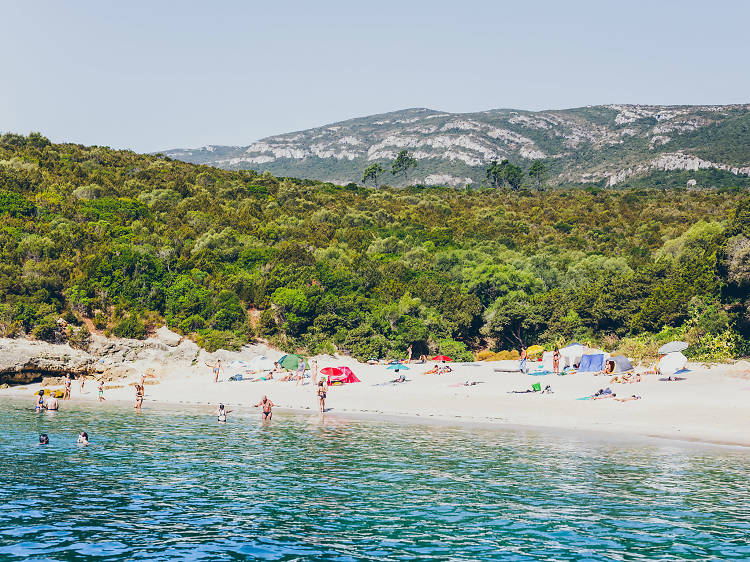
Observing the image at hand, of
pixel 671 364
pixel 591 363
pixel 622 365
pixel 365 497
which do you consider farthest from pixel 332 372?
pixel 365 497

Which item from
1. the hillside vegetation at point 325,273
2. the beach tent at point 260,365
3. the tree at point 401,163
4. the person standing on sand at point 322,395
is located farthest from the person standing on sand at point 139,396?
the tree at point 401,163

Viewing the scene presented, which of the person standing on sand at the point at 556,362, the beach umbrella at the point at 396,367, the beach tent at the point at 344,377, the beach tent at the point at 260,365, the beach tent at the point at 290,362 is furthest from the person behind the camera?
the beach umbrella at the point at 396,367

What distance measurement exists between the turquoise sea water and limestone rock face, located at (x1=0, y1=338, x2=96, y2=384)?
18994 millimetres

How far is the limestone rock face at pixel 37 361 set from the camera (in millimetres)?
43375

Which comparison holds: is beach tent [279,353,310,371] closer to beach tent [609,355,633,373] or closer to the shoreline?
the shoreline

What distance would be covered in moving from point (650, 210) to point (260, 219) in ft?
217

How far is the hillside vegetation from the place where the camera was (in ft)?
159

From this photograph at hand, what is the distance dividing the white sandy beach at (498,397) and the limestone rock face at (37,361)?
4.25ft

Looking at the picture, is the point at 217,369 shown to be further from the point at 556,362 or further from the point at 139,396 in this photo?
the point at 556,362

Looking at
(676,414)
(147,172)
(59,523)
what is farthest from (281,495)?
(147,172)

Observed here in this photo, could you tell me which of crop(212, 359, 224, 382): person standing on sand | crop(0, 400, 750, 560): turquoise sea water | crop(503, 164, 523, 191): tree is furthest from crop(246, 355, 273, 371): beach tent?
crop(503, 164, 523, 191): tree

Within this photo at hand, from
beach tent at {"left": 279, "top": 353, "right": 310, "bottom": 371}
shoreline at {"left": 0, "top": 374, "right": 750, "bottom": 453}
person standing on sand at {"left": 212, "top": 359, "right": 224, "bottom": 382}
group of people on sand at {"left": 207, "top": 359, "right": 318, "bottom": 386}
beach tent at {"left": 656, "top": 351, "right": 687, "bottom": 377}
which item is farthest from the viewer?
beach tent at {"left": 279, "top": 353, "right": 310, "bottom": 371}

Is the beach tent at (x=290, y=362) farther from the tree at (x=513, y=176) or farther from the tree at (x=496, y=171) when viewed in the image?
the tree at (x=496, y=171)

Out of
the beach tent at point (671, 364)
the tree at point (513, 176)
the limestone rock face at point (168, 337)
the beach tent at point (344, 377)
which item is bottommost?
the beach tent at point (344, 377)
